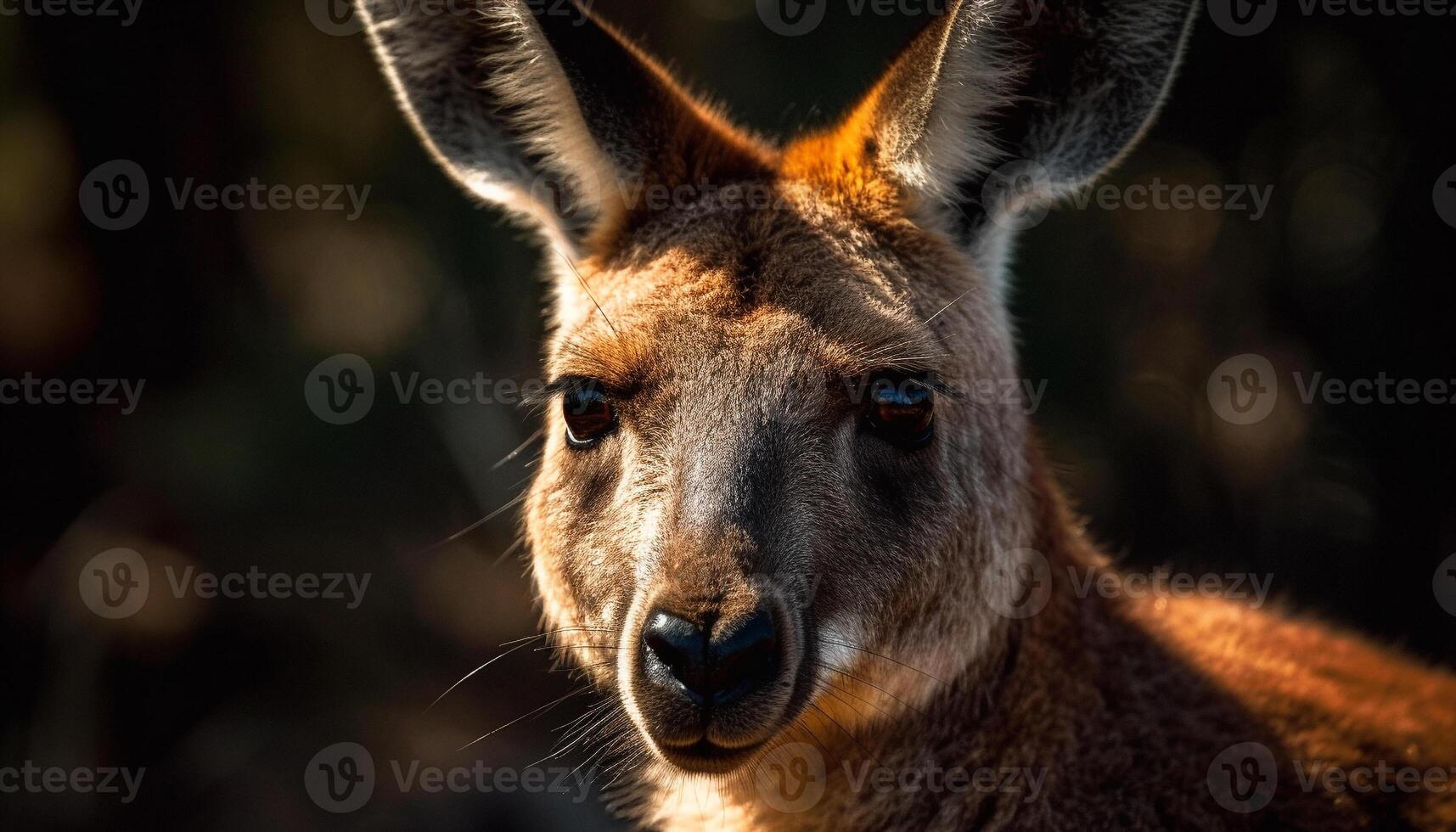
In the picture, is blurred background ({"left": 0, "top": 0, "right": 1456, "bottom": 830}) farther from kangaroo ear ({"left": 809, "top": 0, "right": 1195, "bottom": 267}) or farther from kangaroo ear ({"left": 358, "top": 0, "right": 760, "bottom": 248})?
kangaroo ear ({"left": 809, "top": 0, "right": 1195, "bottom": 267})

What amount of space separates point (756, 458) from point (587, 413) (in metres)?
0.65

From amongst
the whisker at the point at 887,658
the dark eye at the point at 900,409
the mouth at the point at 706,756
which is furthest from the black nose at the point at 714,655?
the dark eye at the point at 900,409

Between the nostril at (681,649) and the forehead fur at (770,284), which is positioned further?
the forehead fur at (770,284)

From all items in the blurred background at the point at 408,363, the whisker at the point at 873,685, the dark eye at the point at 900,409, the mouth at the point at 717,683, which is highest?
the dark eye at the point at 900,409

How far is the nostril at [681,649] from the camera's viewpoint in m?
2.82

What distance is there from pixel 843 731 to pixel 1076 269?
659 centimetres

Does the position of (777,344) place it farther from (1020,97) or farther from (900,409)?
(1020,97)

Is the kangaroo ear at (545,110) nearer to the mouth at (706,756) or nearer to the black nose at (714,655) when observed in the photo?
the black nose at (714,655)

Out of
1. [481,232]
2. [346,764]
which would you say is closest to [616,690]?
[346,764]

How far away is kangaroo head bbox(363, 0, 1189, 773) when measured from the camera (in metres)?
3.04

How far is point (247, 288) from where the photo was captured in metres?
9.05

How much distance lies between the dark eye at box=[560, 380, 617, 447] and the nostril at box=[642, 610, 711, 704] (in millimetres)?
810

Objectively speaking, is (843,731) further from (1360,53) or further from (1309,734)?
(1360,53)

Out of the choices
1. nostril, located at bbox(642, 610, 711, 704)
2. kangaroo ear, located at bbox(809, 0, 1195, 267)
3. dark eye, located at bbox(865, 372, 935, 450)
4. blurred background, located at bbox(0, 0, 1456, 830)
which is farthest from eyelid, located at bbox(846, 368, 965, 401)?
blurred background, located at bbox(0, 0, 1456, 830)
